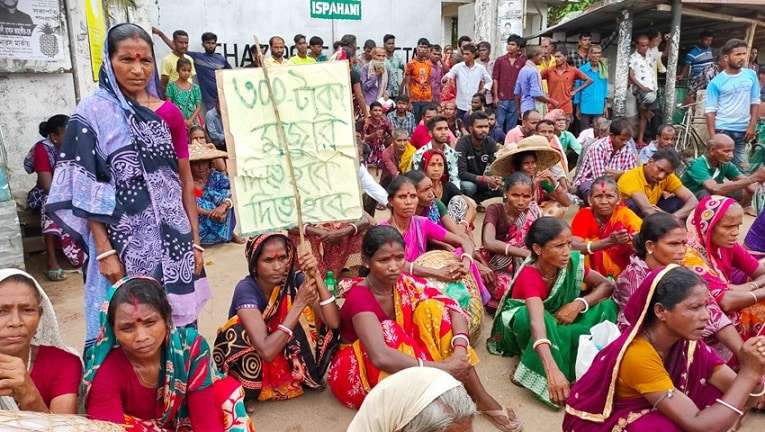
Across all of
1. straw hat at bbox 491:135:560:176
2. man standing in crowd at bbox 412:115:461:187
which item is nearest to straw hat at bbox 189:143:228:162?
man standing in crowd at bbox 412:115:461:187

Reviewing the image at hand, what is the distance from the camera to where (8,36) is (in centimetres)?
547

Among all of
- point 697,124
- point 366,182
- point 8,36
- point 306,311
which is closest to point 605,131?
point 697,124

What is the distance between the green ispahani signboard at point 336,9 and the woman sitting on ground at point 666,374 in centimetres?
967

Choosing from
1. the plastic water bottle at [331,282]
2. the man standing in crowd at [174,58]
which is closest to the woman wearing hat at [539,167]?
the plastic water bottle at [331,282]

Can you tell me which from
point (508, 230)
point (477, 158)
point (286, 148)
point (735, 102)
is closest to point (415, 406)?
point (286, 148)

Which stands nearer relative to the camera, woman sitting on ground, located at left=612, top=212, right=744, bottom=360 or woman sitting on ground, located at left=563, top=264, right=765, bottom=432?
woman sitting on ground, located at left=563, top=264, right=765, bottom=432

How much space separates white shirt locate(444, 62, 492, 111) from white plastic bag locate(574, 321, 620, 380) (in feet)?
23.9

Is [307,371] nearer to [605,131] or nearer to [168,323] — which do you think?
[168,323]

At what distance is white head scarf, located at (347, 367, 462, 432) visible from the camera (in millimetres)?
1558

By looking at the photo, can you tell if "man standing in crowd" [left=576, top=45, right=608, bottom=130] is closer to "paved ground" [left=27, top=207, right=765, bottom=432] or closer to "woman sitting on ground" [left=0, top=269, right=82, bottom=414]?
"paved ground" [left=27, top=207, right=765, bottom=432]

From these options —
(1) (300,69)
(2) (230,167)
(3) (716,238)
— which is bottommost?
(3) (716,238)

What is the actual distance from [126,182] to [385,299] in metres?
1.38

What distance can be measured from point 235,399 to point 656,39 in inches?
404

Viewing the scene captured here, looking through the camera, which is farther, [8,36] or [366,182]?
[8,36]
